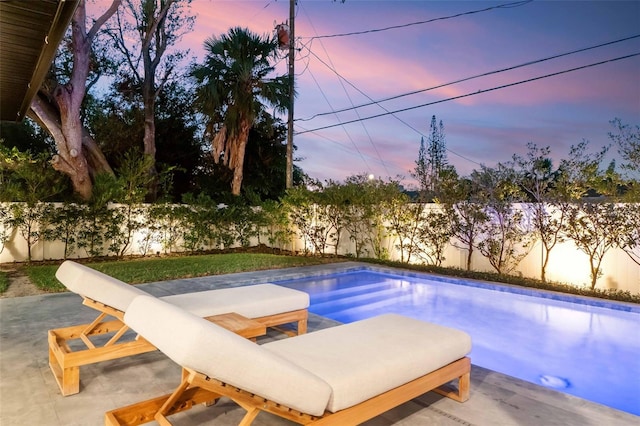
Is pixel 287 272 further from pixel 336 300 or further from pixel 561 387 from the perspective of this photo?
pixel 561 387

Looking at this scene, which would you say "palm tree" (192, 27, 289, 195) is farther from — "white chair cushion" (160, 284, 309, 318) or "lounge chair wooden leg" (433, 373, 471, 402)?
"lounge chair wooden leg" (433, 373, 471, 402)

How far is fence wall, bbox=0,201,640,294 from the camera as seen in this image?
7.12 metres

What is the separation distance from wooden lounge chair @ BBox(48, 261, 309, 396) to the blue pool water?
2381 mm

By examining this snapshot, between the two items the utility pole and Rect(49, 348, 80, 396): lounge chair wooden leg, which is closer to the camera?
Rect(49, 348, 80, 396): lounge chair wooden leg

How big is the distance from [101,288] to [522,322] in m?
5.52

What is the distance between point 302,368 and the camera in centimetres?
194

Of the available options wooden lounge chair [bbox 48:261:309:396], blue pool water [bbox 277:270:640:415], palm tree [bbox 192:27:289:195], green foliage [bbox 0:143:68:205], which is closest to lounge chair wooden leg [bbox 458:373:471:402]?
wooden lounge chair [bbox 48:261:309:396]

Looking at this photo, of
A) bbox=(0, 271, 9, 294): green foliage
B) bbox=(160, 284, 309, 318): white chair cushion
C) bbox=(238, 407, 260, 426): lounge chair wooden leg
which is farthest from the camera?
bbox=(0, 271, 9, 294): green foliage

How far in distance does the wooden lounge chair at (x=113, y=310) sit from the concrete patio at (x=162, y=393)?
17 cm

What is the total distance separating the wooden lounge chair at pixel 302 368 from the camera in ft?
5.60

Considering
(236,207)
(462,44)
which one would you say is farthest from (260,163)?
(462,44)

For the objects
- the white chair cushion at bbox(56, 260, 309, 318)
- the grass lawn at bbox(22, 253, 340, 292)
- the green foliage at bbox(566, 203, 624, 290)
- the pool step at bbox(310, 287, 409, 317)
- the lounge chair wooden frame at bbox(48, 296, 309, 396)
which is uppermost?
the green foliage at bbox(566, 203, 624, 290)

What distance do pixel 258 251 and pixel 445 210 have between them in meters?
6.11

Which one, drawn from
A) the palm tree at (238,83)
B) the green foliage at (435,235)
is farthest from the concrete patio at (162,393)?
the palm tree at (238,83)
